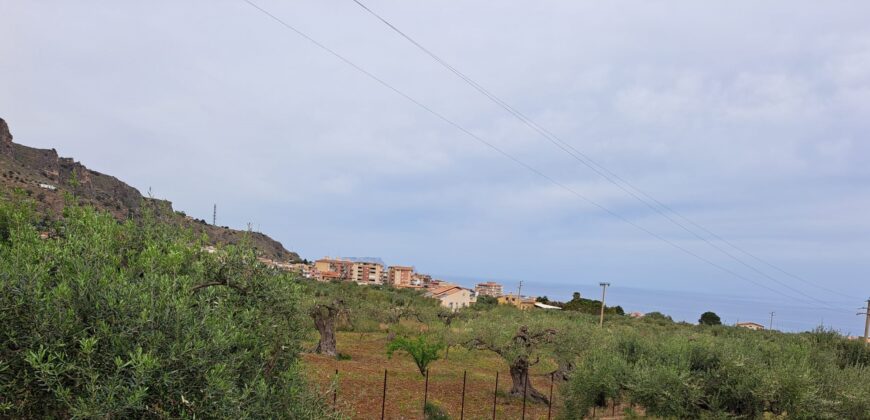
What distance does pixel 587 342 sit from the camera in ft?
67.8

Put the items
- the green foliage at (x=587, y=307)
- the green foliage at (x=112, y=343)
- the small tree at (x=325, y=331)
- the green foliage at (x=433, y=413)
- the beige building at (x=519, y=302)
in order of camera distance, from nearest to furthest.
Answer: the green foliage at (x=112, y=343)
the green foliage at (x=433, y=413)
the small tree at (x=325, y=331)
the green foliage at (x=587, y=307)
the beige building at (x=519, y=302)

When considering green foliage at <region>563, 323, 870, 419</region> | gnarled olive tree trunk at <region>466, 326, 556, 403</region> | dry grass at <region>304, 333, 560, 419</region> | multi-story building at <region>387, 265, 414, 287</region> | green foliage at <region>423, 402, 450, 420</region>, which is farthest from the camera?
multi-story building at <region>387, 265, 414, 287</region>

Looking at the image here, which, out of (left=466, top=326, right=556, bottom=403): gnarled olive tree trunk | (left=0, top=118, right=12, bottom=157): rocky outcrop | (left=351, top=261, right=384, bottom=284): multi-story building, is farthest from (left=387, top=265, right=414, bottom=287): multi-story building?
(left=466, top=326, right=556, bottom=403): gnarled olive tree trunk

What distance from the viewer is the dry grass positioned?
16234mm

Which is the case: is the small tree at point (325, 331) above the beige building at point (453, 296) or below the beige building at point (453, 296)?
above

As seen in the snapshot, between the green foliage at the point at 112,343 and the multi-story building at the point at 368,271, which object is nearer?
the green foliage at the point at 112,343

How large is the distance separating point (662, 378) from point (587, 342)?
7321 mm

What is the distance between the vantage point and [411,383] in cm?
2044

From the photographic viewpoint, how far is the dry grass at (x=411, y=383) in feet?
53.3

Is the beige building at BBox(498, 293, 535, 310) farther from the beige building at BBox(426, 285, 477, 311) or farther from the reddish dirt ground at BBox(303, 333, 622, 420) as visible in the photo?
the reddish dirt ground at BBox(303, 333, 622, 420)

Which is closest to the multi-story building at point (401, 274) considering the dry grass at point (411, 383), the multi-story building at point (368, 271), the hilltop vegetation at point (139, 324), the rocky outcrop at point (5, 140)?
the multi-story building at point (368, 271)

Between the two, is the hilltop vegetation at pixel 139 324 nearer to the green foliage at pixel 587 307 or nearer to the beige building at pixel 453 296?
the green foliage at pixel 587 307

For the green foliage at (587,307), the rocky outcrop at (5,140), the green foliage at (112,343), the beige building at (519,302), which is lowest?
the beige building at (519,302)

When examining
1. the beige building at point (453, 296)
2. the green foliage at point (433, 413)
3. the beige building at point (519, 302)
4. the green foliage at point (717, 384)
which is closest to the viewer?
the green foliage at point (717, 384)
